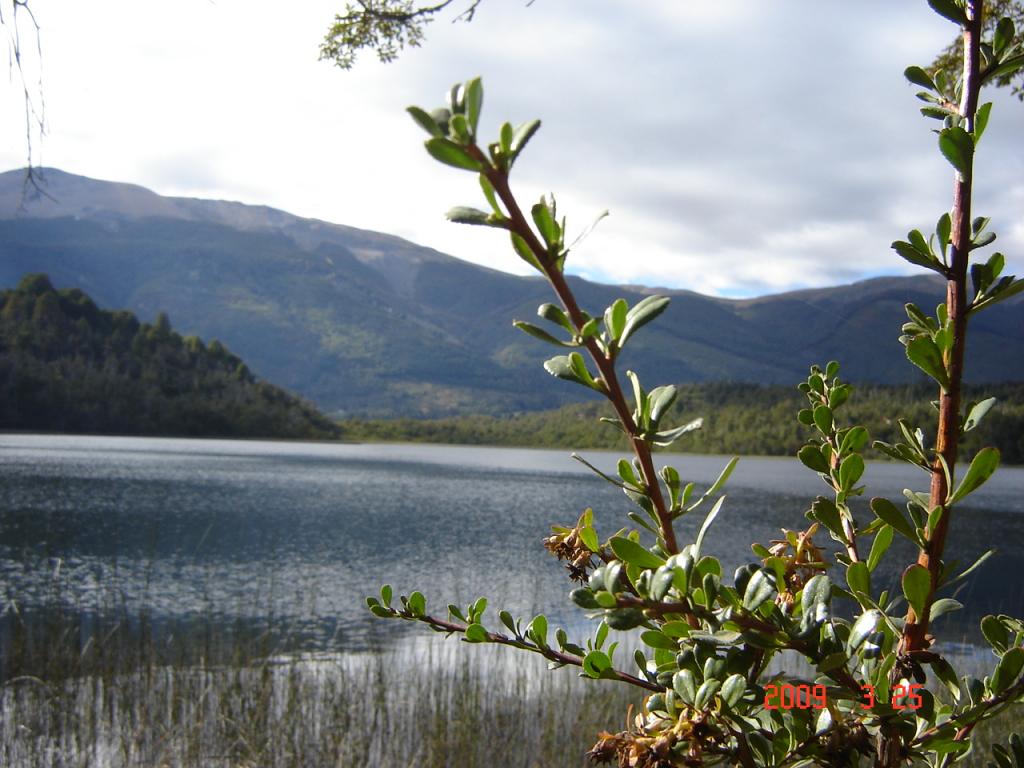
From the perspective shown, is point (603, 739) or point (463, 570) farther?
point (463, 570)

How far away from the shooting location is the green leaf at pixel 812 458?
742 mm

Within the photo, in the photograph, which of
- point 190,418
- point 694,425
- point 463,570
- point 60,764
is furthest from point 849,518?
point 190,418

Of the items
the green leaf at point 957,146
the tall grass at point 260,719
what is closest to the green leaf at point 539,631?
the green leaf at point 957,146

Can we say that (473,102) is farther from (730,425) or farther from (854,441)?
(730,425)

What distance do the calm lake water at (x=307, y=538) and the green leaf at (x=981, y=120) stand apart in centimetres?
803

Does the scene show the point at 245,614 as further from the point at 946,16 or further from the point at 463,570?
the point at 946,16

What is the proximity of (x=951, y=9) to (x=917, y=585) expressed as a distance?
46cm

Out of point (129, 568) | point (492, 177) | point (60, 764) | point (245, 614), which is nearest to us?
point (492, 177)

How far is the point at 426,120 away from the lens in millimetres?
489

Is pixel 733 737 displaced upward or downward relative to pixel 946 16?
downward

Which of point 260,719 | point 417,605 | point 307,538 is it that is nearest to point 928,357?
point 417,605

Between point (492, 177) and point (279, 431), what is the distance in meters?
94.3

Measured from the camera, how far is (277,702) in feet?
24.9

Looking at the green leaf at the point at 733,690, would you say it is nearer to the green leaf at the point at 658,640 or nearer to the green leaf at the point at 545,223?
the green leaf at the point at 658,640
